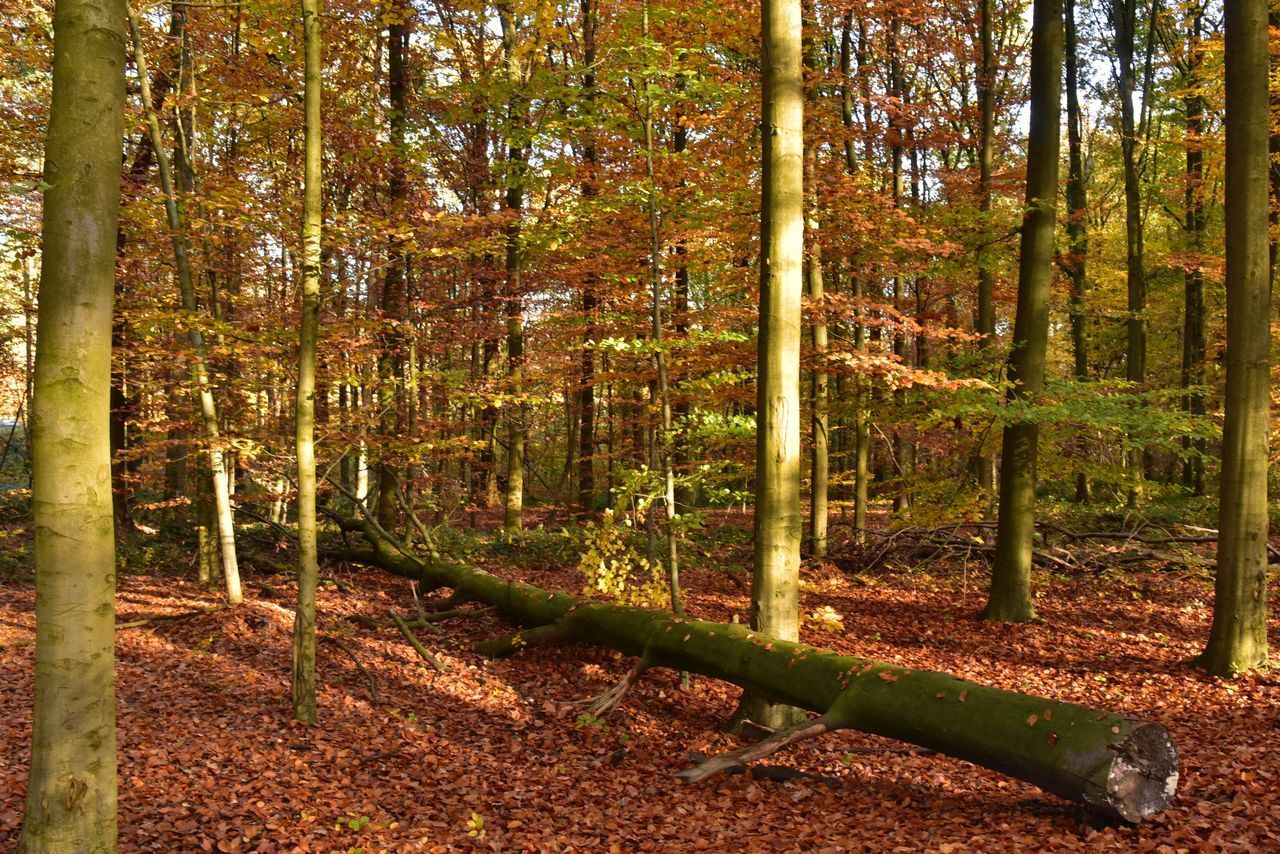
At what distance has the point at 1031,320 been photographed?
9641 mm

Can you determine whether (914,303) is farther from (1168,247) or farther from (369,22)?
(369,22)

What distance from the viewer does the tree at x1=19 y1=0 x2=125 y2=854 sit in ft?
10.3

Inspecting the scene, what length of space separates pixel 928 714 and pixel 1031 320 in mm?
6323

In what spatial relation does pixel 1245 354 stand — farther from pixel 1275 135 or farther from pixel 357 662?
pixel 1275 135

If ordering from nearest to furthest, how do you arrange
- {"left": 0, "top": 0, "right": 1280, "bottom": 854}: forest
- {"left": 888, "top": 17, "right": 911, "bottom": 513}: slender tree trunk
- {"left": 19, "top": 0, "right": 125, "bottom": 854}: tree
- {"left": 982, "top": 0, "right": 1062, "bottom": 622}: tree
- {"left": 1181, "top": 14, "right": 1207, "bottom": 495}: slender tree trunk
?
1. {"left": 19, "top": 0, "right": 125, "bottom": 854}: tree
2. {"left": 0, "top": 0, "right": 1280, "bottom": 854}: forest
3. {"left": 982, "top": 0, "right": 1062, "bottom": 622}: tree
4. {"left": 888, "top": 17, "right": 911, "bottom": 513}: slender tree trunk
5. {"left": 1181, "top": 14, "right": 1207, "bottom": 495}: slender tree trunk

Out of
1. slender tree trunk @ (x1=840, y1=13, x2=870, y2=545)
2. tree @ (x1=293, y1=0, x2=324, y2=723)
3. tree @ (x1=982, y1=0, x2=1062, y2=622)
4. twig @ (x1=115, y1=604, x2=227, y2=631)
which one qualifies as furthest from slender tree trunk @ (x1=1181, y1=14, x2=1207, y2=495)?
twig @ (x1=115, y1=604, x2=227, y2=631)

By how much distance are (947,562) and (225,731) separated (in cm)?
1155

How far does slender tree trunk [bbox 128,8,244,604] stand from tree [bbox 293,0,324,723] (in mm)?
2707

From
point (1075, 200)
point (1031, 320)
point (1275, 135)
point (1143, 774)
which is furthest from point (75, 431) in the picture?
point (1075, 200)

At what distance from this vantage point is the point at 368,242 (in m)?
9.59

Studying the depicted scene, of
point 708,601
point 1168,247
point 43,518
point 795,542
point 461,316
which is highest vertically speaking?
point 1168,247

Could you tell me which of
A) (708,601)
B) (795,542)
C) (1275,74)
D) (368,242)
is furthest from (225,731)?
(1275,74)

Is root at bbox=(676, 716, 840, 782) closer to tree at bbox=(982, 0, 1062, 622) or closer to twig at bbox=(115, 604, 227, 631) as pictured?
tree at bbox=(982, 0, 1062, 622)

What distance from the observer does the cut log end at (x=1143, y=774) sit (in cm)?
439
